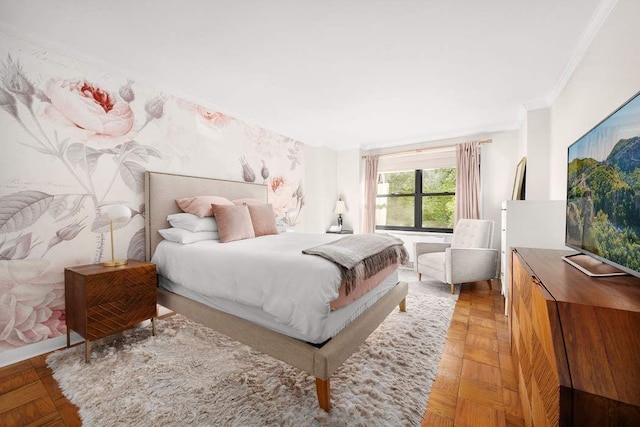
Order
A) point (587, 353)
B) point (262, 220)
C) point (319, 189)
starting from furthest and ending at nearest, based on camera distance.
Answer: point (319, 189), point (262, 220), point (587, 353)

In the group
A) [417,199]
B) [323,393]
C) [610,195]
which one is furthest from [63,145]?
[417,199]

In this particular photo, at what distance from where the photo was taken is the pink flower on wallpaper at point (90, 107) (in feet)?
6.98

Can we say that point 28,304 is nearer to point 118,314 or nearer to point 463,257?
point 118,314

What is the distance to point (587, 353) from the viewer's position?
0.77 m

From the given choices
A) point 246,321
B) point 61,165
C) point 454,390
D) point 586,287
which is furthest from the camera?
point 61,165

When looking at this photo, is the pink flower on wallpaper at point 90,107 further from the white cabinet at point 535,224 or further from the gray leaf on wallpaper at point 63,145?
the white cabinet at point 535,224

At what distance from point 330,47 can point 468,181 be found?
3155mm

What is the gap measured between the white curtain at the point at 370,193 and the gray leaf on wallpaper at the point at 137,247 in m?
3.56

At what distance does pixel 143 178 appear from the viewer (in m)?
2.62

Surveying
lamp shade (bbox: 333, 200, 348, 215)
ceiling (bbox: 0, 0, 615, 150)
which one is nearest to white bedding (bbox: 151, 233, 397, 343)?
ceiling (bbox: 0, 0, 615, 150)

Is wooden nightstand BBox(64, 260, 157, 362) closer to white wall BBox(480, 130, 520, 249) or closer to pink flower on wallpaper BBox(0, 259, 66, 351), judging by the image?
pink flower on wallpaper BBox(0, 259, 66, 351)

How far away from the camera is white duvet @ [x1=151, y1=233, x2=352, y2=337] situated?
4.97ft

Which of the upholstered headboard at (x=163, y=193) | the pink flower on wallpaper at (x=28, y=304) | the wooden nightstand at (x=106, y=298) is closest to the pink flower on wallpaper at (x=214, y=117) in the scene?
the upholstered headboard at (x=163, y=193)

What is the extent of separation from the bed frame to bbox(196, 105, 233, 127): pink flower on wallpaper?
71 centimetres
